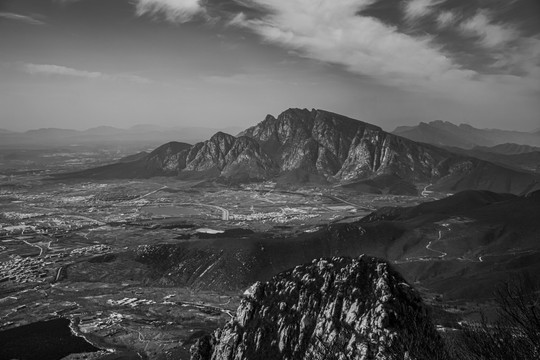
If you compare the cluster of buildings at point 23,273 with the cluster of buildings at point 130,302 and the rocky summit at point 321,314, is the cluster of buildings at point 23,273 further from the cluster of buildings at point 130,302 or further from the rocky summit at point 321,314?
the rocky summit at point 321,314

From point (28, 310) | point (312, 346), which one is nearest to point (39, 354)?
point (28, 310)

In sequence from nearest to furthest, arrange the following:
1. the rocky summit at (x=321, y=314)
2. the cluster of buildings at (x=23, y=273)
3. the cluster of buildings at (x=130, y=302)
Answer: the rocky summit at (x=321, y=314) < the cluster of buildings at (x=130, y=302) < the cluster of buildings at (x=23, y=273)

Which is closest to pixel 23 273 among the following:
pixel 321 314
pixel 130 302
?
pixel 130 302

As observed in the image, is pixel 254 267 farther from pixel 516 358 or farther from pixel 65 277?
pixel 516 358

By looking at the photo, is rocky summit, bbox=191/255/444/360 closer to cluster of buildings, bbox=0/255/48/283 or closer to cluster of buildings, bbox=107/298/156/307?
cluster of buildings, bbox=107/298/156/307

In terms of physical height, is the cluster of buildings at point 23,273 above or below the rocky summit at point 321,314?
below

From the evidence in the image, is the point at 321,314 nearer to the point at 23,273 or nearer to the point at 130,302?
the point at 130,302

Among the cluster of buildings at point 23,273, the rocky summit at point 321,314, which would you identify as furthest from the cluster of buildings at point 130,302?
the rocky summit at point 321,314

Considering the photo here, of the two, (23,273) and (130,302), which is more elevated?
(130,302)

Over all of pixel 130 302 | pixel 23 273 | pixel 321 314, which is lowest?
pixel 23 273
